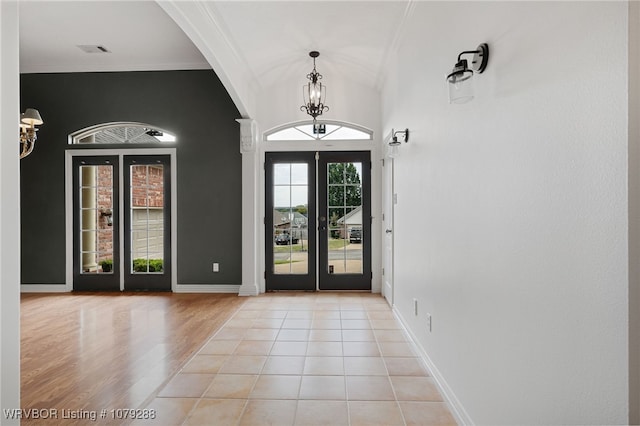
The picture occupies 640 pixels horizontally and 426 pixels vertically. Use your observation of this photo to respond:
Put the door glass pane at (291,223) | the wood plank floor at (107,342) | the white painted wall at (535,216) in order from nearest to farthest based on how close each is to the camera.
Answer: the white painted wall at (535,216) < the wood plank floor at (107,342) < the door glass pane at (291,223)

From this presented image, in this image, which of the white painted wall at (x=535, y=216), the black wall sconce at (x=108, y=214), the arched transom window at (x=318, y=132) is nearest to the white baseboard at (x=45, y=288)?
the black wall sconce at (x=108, y=214)

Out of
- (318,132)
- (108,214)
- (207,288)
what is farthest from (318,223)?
(108,214)

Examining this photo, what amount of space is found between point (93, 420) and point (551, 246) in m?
2.50

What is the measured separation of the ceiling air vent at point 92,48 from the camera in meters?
4.84

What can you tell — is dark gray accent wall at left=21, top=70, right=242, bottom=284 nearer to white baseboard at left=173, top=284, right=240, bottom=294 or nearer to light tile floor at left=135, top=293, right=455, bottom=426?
white baseboard at left=173, top=284, right=240, bottom=294

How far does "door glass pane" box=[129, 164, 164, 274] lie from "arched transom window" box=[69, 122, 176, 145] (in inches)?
16.0

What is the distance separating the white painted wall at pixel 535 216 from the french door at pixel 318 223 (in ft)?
9.98

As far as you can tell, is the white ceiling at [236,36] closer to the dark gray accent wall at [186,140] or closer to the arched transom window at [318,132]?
the dark gray accent wall at [186,140]

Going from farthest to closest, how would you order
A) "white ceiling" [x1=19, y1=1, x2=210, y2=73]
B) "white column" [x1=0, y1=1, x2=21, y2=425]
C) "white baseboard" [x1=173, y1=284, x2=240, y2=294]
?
"white baseboard" [x1=173, y1=284, x2=240, y2=294]
"white ceiling" [x1=19, y1=1, x2=210, y2=73]
"white column" [x1=0, y1=1, x2=21, y2=425]

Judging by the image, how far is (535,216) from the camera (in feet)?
4.24

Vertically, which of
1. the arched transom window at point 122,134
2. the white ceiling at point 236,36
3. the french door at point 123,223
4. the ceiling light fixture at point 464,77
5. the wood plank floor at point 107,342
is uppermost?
the white ceiling at point 236,36

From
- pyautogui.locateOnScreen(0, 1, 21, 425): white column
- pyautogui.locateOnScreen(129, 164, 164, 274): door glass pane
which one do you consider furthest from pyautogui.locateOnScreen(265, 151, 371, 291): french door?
pyautogui.locateOnScreen(0, 1, 21, 425): white column

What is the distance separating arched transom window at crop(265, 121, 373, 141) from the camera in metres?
5.54

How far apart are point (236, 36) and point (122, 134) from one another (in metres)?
2.78
